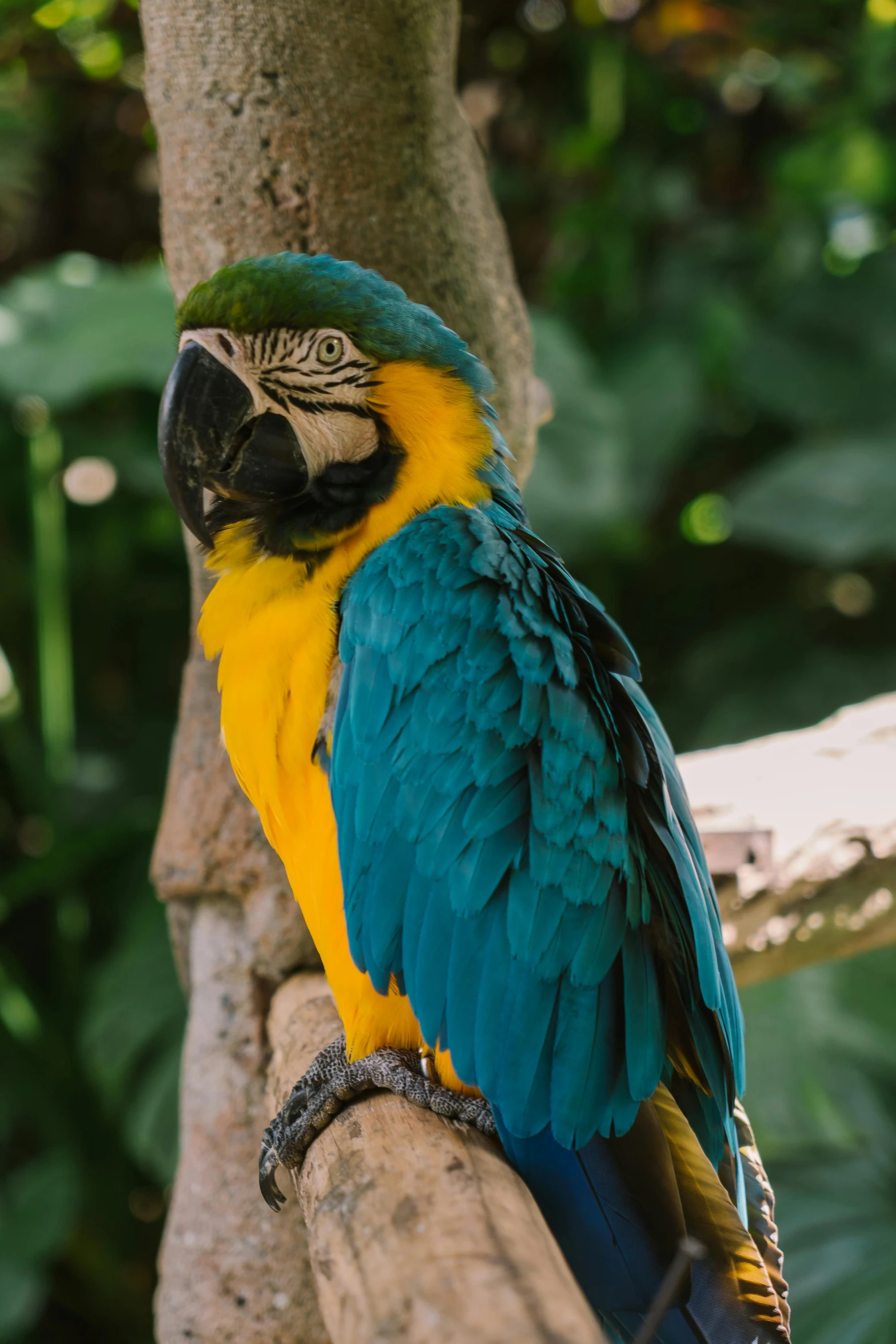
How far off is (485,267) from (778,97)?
120 inches

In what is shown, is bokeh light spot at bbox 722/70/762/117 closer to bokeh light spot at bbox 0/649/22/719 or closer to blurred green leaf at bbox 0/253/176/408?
blurred green leaf at bbox 0/253/176/408

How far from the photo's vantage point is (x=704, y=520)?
3.32 meters

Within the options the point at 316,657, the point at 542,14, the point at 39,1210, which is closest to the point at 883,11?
the point at 542,14

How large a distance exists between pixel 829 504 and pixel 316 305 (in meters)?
1.84

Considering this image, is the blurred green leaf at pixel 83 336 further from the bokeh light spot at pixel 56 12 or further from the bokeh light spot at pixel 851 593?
the bokeh light spot at pixel 851 593

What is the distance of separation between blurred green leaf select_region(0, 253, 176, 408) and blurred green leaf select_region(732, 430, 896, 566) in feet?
4.41

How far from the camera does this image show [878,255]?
300 centimetres

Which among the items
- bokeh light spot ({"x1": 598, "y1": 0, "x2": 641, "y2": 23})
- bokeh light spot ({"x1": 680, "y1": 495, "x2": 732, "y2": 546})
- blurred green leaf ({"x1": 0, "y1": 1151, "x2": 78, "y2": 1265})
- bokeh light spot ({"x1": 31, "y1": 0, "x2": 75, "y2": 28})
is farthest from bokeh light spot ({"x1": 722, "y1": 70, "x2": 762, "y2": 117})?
blurred green leaf ({"x1": 0, "y1": 1151, "x2": 78, "y2": 1265})

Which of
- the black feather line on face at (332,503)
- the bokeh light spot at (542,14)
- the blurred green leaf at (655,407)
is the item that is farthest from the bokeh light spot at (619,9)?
the black feather line on face at (332,503)

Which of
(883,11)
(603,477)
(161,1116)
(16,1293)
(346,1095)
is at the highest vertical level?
(883,11)

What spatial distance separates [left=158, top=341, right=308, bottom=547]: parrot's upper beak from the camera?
0.90 m

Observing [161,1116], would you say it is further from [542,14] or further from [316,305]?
[542,14]

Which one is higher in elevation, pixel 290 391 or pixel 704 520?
pixel 290 391

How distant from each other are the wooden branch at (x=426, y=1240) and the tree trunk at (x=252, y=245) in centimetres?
40
